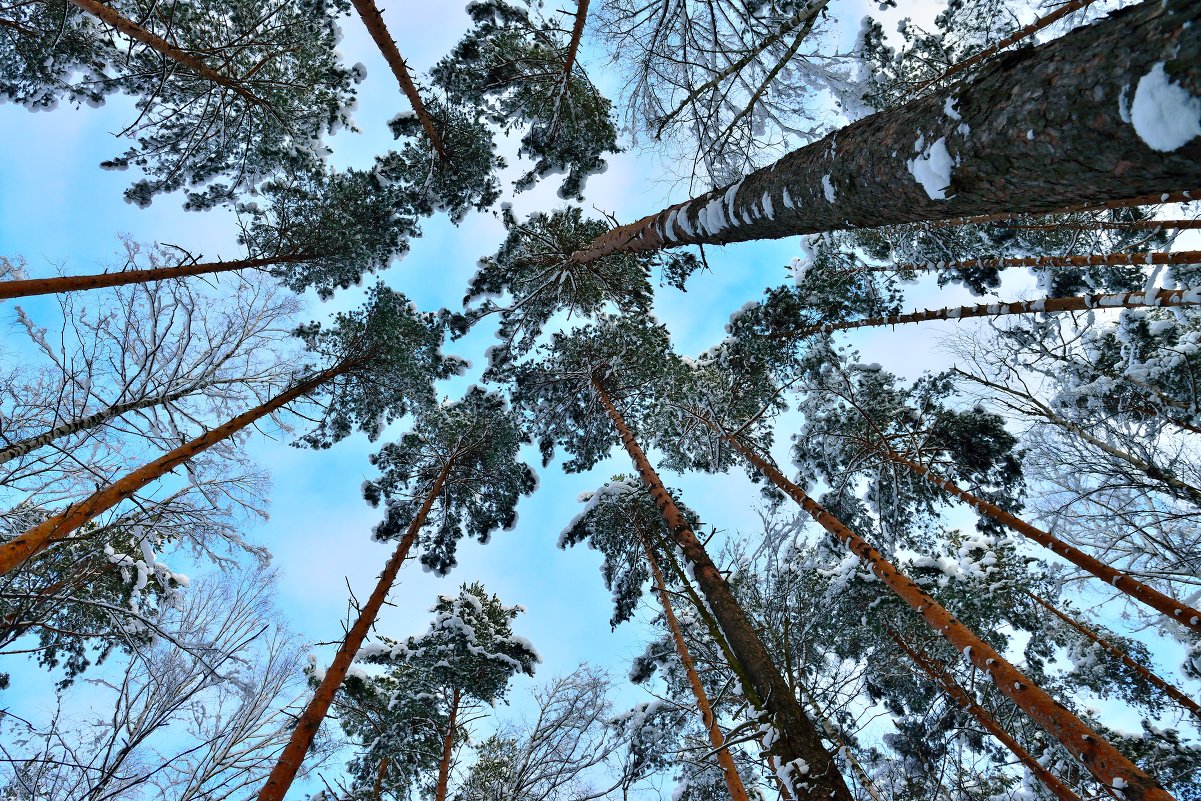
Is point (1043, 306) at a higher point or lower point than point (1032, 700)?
higher

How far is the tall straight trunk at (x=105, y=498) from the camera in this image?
432cm

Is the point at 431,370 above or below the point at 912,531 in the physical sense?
above

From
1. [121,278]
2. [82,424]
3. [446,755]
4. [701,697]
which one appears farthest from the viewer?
[446,755]

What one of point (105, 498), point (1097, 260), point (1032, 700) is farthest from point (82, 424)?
point (1097, 260)

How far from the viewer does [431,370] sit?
11391 mm

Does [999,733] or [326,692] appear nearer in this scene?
[326,692]

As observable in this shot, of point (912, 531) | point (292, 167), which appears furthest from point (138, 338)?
point (912, 531)

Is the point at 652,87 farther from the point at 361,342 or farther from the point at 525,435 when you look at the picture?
the point at 525,435

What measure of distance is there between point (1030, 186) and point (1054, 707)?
4.52m

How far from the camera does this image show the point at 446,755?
856 centimetres

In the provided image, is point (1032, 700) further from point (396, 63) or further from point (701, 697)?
point (396, 63)

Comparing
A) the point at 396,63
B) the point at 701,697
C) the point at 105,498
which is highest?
the point at 396,63

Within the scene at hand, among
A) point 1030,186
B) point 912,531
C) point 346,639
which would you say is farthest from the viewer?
point 912,531

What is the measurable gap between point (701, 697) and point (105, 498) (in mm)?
8114
